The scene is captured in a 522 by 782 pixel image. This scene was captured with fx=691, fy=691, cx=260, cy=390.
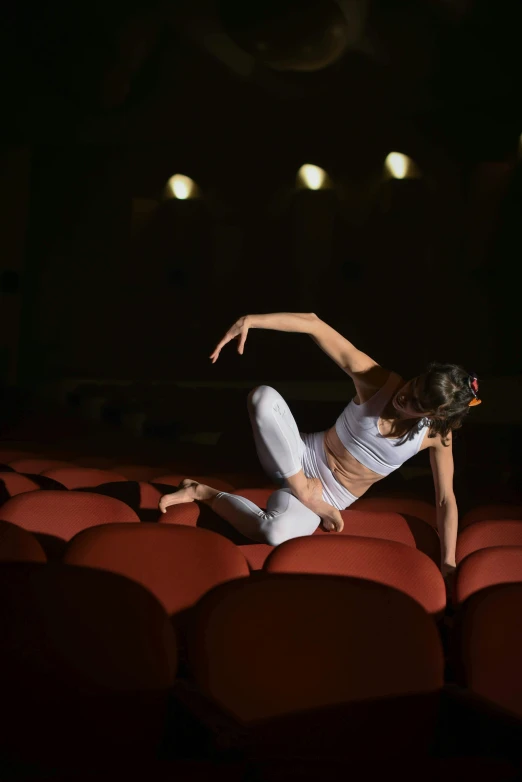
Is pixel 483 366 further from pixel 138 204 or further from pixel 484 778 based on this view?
pixel 484 778

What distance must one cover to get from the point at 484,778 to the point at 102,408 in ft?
21.7

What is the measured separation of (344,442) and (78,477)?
1.07 meters

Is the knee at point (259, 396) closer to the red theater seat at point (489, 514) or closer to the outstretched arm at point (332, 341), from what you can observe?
the outstretched arm at point (332, 341)

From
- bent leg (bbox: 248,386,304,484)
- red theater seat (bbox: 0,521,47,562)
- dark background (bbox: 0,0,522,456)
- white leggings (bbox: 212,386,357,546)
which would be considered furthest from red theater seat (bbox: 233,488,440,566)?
dark background (bbox: 0,0,522,456)

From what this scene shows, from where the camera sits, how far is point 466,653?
4.14 feet

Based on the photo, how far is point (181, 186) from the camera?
7785 mm

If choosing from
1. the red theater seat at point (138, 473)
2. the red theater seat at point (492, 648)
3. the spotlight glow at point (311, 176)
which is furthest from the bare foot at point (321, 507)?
the spotlight glow at point (311, 176)

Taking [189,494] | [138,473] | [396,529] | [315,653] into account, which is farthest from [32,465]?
[315,653]

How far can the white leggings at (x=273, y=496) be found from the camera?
218 cm

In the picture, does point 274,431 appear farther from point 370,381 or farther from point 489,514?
point 489,514

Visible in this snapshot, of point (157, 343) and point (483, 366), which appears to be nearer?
point (483, 366)

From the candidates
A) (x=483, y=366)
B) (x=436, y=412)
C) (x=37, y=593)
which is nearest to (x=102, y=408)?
(x=483, y=366)

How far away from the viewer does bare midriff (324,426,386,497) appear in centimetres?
248

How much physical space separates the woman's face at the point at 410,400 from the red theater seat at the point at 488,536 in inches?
15.1
